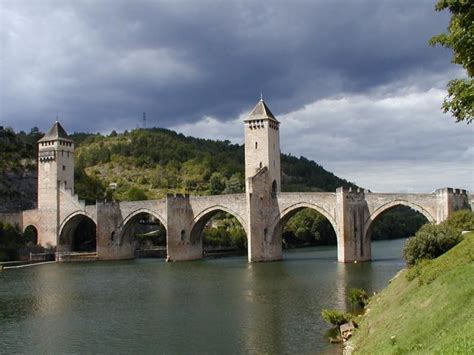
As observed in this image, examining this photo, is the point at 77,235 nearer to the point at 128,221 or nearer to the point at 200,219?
the point at 128,221

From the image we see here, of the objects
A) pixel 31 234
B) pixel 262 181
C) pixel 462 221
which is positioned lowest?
pixel 31 234

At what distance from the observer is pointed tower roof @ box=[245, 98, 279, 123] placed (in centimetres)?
5069

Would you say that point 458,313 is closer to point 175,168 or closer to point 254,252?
point 254,252

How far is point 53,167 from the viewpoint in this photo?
208 feet

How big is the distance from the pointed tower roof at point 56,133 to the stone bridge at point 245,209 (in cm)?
14

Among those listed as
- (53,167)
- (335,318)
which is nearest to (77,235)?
(53,167)

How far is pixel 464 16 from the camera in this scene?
15453 mm

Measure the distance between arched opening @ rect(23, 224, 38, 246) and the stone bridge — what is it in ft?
3.13

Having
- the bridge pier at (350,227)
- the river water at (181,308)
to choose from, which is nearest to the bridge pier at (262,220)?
the river water at (181,308)

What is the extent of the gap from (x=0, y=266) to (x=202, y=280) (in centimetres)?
2258

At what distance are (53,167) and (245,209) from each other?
25.9m

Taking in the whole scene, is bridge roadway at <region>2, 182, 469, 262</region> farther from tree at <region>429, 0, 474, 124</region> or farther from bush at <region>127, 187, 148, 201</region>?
tree at <region>429, 0, 474, 124</region>

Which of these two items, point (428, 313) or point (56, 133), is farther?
point (56, 133)

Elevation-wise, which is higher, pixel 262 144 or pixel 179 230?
pixel 262 144
